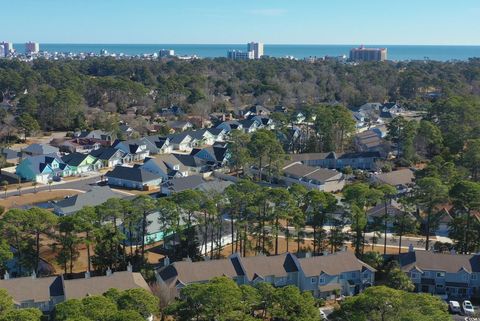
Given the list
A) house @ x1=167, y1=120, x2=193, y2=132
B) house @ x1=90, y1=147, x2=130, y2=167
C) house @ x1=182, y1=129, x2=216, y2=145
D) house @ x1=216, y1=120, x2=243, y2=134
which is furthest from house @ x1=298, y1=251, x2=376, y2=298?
house @ x1=167, y1=120, x2=193, y2=132

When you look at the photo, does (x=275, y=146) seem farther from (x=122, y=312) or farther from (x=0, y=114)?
(x=0, y=114)

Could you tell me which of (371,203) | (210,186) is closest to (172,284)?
(371,203)

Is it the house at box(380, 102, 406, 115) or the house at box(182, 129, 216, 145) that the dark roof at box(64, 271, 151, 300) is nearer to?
the house at box(182, 129, 216, 145)

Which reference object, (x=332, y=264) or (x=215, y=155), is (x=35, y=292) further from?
(x=215, y=155)

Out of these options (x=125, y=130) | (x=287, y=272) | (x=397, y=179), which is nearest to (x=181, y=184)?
(x=287, y=272)

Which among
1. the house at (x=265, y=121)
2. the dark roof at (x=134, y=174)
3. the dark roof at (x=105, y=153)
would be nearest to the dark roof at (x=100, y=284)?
the dark roof at (x=134, y=174)
